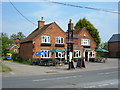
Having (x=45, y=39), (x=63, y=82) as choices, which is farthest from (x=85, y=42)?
(x=63, y=82)

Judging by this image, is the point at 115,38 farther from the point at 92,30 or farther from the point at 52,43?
the point at 52,43

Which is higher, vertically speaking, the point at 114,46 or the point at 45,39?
the point at 45,39

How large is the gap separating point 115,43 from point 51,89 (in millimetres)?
53915

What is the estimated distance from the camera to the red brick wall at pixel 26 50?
34.9 meters

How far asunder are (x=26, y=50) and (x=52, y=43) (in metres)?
5.75

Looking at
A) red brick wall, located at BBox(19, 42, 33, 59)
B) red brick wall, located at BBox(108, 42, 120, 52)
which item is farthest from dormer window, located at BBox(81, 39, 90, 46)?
red brick wall, located at BBox(108, 42, 120, 52)

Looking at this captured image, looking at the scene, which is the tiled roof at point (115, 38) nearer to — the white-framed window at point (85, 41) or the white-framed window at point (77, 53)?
the white-framed window at point (85, 41)

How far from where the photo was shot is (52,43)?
36.0 metres

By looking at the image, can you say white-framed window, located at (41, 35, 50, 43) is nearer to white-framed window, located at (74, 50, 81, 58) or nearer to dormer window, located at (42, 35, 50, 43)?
dormer window, located at (42, 35, 50, 43)

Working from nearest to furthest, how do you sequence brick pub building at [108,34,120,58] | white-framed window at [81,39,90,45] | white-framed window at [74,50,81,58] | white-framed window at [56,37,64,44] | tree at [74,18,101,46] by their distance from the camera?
white-framed window at [56,37,64,44]
white-framed window at [74,50,81,58]
white-framed window at [81,39,90,45]
brick pub building at [108,34,120,58]
tree at [74,18,101,46]

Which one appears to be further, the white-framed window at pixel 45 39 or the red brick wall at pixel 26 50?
the white-framed window at pixel 45 39

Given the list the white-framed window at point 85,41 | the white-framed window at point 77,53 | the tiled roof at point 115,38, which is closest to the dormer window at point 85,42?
the white-framed window at point 85,41

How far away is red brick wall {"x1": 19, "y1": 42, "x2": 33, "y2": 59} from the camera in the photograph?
34.9 metres

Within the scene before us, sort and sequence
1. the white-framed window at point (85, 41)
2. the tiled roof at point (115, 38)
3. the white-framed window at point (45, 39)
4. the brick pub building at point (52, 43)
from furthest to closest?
the tiled roof at point (115, 38) < the white-framed window at point (85, 41) < the white-framed window at point (45, 39) < the brick pub building at point (52, 43)
